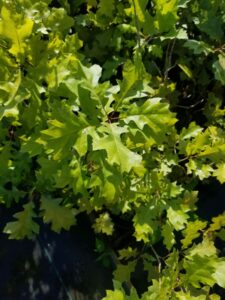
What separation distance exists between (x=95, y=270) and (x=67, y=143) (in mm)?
1048

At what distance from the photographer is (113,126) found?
3.87 ft

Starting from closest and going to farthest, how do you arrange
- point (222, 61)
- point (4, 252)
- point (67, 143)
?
point (67, 143) < point (222, 61) < point (4, 252)

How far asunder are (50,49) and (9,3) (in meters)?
0.20

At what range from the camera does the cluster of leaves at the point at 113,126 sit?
1.20 m

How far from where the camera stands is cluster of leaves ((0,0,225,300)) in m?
1.20

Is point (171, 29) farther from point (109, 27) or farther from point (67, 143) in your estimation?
point (67, 143)

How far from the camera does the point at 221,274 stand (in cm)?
156

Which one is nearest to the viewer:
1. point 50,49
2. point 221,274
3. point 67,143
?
point 67,143

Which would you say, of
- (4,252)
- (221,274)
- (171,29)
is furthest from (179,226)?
(4,252)

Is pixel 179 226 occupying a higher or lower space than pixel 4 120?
lower

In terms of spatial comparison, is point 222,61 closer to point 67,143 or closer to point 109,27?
point 109,27

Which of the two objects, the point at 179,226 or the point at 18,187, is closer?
the point at 179,226

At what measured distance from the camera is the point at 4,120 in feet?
5.20

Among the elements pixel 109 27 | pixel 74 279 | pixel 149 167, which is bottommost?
pixel 74 279
